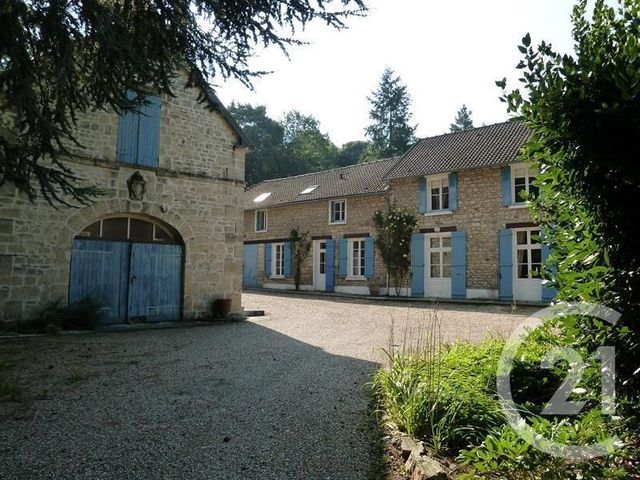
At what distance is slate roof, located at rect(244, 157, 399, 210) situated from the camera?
20.8 meters

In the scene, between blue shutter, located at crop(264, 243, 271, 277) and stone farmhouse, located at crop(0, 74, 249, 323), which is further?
blue shutter, located at crop(264, 243, 271, 277)

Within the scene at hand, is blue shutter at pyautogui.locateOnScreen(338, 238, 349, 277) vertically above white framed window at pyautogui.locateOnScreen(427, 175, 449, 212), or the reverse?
white framed window at pyautogui.locateOnScreen(427, 175, 449, 212)

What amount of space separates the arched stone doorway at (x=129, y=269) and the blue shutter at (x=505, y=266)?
10.7 meters

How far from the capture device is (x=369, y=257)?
1927 centimetres

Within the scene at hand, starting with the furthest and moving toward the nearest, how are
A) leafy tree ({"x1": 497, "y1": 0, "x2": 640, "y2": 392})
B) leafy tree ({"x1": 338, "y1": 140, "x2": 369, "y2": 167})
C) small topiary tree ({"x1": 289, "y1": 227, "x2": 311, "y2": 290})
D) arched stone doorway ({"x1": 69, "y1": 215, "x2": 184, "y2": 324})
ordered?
leafy tree ({"x1": 338, "y1": 140, "x2": 369, "y2": 167}) → small topiary tree ({"x1": 289, "y1": 227, "x2": 311, "y2": 290}) → arched stone doorway ({"x1": 69, "y1": 215, "x2": 184, "y2": 324}) → leafy tree ({"x1": 497, "y1": 0, "x2": 640, "y2": 392})

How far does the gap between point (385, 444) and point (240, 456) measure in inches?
44.3

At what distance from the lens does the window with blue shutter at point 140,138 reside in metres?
10.1

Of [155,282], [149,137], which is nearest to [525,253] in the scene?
[155,282]

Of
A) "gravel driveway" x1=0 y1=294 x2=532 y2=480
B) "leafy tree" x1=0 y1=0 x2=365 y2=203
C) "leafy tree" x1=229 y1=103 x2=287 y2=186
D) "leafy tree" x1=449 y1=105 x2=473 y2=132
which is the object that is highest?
"leafy tree" x1=449 y1=105 x2=473 y2=132

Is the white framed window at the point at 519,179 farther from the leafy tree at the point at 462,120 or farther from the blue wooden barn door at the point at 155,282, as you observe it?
the leafy tree at the point at 462,120

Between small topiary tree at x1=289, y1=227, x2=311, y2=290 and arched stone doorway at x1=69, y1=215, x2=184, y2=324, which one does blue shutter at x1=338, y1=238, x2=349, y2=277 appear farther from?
arched stone doorway at x1=69, y1=215, x2=184, y2=324

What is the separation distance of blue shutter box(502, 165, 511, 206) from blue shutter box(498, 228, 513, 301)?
1.05 m

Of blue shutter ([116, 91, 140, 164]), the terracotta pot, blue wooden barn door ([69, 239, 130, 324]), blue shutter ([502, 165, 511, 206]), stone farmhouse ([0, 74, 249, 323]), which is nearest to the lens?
stone farmhouse ([0, 74, 249, 323])

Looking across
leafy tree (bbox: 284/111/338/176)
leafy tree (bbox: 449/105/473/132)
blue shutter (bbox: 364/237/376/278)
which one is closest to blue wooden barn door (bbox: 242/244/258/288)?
blue shutter (bbox: 364/237/376/278)
